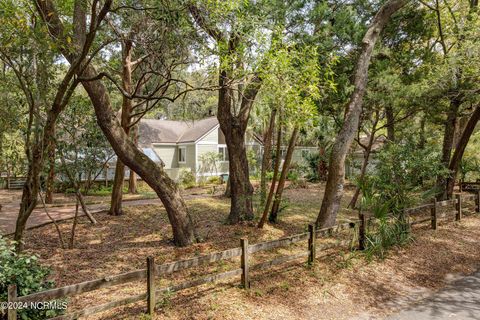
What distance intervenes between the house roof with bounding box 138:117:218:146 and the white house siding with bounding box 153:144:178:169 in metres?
0.53

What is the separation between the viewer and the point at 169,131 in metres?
30.4

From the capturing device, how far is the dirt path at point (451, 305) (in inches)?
231

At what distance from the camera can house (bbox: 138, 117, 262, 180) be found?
89.3ft

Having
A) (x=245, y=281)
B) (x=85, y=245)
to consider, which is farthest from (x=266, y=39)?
(x=85, y=245)

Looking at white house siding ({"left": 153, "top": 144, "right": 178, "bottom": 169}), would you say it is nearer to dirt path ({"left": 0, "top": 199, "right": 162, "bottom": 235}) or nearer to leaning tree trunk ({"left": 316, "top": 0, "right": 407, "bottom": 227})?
dirt path ({"left": 0, "top": 199, "right": 162, "bottom": 235})

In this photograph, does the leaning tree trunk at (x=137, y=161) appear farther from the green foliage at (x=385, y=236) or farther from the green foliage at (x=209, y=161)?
the green foliage at (x=209, y=161)

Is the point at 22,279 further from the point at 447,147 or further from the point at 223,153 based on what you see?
the point at 223,153

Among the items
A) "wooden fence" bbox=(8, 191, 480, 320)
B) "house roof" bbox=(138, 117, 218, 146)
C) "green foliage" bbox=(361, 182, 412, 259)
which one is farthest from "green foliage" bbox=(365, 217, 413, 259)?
"house roof" bbox=(138, 117, 218, 146)

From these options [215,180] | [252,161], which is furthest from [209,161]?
[252,161]

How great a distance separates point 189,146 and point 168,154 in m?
2.18

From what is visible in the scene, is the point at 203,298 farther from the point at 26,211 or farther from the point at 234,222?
the point at 234,222

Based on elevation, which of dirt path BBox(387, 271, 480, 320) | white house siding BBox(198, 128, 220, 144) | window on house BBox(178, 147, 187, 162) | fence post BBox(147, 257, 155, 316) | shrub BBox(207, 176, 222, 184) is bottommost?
dirt path BBox(387, 271, 480, 320)

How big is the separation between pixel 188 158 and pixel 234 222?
17.8m

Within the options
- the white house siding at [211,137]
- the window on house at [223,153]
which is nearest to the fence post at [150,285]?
the white house siding at [211,137]
